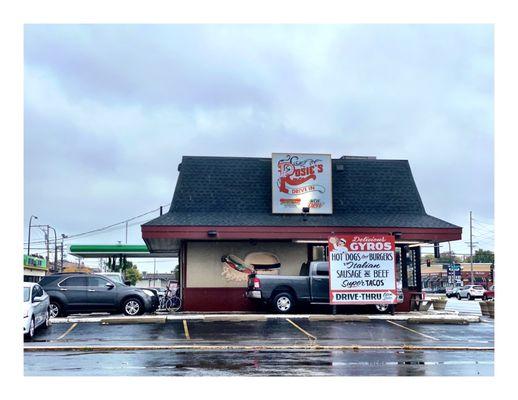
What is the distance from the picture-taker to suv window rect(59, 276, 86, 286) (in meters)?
23.4

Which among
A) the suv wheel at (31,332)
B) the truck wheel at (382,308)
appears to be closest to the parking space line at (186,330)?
the suv wheel at (31,332)

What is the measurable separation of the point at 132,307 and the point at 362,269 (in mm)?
8517

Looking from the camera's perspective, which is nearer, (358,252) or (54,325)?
(54,325)

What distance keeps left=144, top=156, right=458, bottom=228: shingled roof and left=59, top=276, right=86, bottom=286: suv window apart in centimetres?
396

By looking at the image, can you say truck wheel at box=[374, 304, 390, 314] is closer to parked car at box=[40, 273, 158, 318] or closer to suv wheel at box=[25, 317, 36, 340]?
parked car at box=[40, 273, 158, 318]

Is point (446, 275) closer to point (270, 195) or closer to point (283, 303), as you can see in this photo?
point (270, 195)

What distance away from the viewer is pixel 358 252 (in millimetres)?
23609

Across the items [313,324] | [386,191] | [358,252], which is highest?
[386,191]

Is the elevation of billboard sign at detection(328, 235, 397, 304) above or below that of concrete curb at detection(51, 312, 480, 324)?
above

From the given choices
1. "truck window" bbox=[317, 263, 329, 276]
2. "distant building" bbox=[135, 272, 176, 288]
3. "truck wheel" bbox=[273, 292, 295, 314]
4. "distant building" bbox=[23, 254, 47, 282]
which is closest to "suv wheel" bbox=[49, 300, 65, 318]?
"truck wheel" bbox=[273, 292, 295, 314]

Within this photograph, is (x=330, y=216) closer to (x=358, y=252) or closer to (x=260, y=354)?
(x=358, y=252)

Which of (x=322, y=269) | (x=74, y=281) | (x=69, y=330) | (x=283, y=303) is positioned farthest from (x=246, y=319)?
(x=74, y=281)
